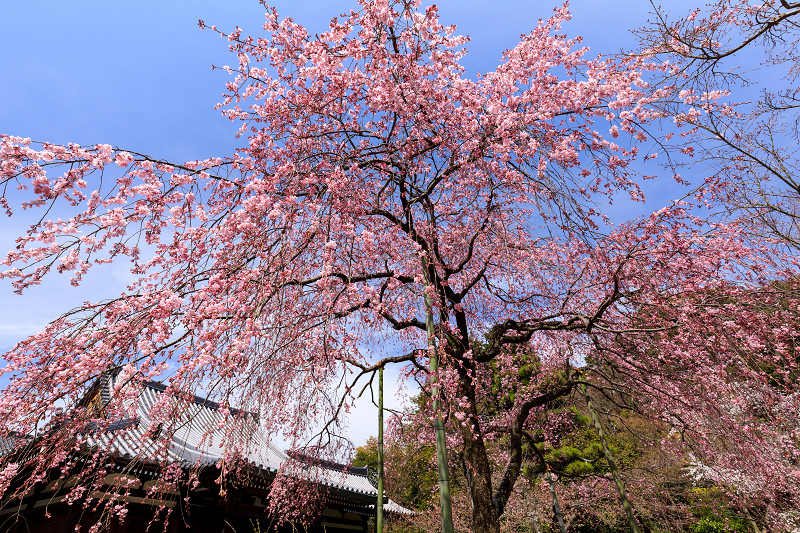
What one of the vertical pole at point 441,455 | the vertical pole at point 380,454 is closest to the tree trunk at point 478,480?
the vertical pole at point 441,455

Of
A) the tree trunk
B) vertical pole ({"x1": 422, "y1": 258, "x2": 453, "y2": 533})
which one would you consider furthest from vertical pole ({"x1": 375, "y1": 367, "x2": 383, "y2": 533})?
vertical pole ({"x1": 422, "y1": 258, "x2": 453, "y2": 533})

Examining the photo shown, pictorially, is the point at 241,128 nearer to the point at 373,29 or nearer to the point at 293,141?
the point at 293,141

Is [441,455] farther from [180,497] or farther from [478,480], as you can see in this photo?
[180,497]

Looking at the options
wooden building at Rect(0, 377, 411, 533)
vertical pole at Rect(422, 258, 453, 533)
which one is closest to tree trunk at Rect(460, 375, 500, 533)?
vertical pole at Rect(422, 258, 453, 533)

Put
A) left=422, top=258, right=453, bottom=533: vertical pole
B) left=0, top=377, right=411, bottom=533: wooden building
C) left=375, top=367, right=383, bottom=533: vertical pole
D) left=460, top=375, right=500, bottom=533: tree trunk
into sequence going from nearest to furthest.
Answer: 1. left=422, top=258, right=453, bottom=533: vertical pole
2. left=460, top=375, right=500, bottom=533: tree trunk
3. left=0, top=377, right=411, bottom=533: wooden building
4. left=375, top=367, right=383, bottom=533: vertical pole

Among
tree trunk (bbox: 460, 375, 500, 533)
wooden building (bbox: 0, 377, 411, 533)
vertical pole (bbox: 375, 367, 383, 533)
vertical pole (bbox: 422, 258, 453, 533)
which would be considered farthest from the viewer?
vertical pole (bbox: 375, 367, 383, 533)

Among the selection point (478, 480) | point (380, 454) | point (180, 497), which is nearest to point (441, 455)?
point (478, 480)

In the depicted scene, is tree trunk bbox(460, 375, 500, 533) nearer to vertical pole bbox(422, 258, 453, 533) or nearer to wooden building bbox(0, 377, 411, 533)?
vertical pole bbox(422, 258, 453, 533)

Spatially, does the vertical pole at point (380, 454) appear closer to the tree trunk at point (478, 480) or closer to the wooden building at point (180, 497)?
the wooden building at point (180, 497)

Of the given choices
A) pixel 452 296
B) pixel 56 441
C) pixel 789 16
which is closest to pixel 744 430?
pixel 452 296

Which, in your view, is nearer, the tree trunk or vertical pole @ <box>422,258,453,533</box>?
vertical pole @ <box>422,258,453,533</box>

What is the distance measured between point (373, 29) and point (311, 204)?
2301 millimetres

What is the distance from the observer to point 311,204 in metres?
4.27

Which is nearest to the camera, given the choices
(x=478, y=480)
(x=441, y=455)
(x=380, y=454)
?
(x=441, y=455)
